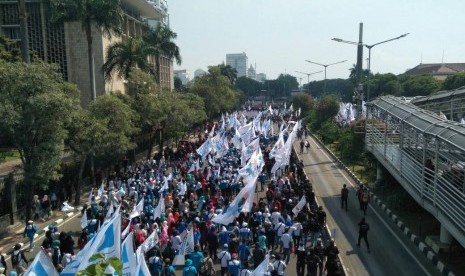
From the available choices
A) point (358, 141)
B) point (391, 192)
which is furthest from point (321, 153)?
point (391, 192)

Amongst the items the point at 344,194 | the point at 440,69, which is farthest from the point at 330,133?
the point at 440,69

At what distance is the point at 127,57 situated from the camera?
40250 millimetres

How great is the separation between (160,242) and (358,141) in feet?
66.0

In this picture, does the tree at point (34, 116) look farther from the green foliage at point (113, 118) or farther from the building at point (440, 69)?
the building at point (440, 69)

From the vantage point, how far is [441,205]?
14.7m

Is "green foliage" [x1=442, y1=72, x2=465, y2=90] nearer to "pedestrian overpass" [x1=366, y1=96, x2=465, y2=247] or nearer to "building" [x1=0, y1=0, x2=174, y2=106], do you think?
"building" [x1=0, y1=0, x2=174, y2=106]

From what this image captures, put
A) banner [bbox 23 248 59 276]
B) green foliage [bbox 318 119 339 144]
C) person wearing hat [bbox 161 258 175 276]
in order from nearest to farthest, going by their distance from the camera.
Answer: banner [bbox 23 248 59 276] → person wearing hat [bbox 161 258 175 276] → green foliage [bbox 318 119 339 144]

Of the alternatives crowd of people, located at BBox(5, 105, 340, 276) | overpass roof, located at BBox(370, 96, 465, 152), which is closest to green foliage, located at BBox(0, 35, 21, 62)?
crowd of people, located at BBox(5, 105, 340, 276)

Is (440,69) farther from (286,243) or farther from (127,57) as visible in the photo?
(286,243)

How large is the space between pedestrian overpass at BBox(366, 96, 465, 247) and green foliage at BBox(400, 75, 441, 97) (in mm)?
57958

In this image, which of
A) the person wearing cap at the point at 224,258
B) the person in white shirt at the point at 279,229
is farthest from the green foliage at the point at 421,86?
the person wearing cap at the point at 224,258

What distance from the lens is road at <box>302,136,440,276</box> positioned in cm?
1455

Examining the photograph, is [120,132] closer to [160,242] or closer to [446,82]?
[160,242]

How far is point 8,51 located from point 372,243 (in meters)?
33.5
